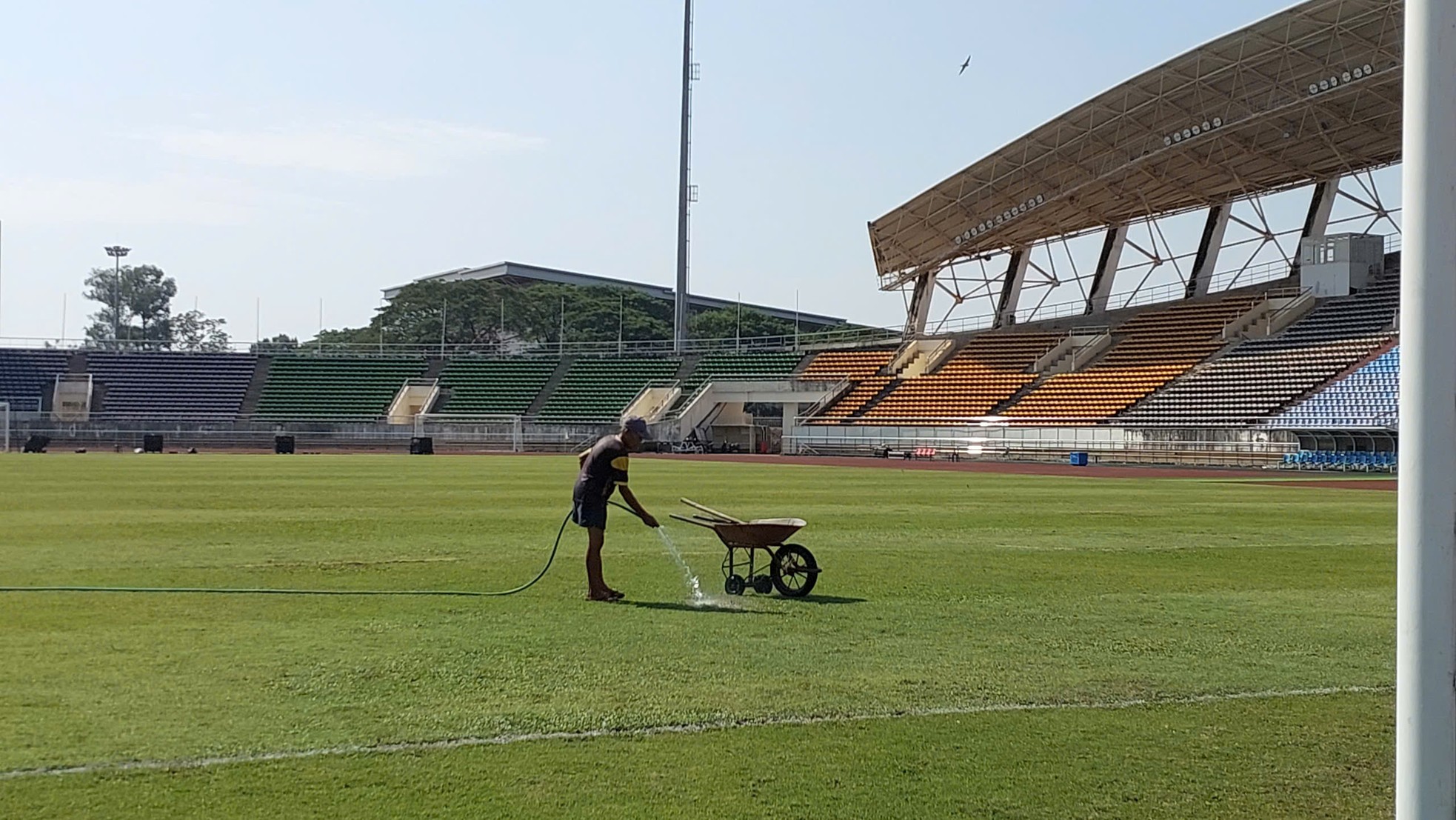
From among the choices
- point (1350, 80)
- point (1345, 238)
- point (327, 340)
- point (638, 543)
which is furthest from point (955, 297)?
point (327, 340)

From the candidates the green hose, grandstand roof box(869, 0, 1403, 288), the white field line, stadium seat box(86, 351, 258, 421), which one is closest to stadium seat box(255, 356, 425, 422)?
stadium seat box(86, 351, 258, 421)

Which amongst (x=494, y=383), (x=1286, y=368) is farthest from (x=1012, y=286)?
(x=494, y=383)

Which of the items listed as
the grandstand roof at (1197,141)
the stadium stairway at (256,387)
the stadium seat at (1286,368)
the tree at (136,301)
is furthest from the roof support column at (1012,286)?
the tree at (136,301)

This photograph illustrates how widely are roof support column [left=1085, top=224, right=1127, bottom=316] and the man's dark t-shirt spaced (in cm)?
4923

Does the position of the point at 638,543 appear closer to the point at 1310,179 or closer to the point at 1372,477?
the point at 1372,477

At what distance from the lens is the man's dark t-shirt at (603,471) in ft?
34.7

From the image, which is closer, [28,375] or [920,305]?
[920,305]

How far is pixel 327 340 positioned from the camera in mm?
121250

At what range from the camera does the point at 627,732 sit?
249 inches

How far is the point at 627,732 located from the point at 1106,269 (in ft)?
185

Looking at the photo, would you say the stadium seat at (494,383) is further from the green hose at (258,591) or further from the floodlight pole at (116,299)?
the green hose at (258,591)

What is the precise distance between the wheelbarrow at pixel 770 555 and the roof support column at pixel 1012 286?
2047 inches

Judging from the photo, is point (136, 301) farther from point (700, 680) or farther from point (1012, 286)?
point (700, 680)

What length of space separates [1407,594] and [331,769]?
4.09 m
